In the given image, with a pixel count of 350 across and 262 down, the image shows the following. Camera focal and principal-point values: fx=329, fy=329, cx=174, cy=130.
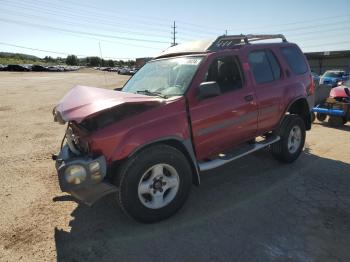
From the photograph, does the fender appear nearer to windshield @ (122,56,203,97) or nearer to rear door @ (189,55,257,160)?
rear door @ (189,55,257,160)

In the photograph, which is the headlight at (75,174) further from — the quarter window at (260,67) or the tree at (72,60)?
the tree at (72,60)

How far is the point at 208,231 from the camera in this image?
3740mm

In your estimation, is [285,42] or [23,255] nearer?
[23,255]

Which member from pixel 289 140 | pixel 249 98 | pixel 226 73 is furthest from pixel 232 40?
pixel 289 140

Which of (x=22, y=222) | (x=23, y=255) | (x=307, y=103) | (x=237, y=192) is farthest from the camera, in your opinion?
(x=307, y=103)

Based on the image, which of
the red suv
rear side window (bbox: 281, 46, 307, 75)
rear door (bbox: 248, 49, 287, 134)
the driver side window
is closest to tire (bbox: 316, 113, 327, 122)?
rear side window (bbox: 281, 46, 307, 75)

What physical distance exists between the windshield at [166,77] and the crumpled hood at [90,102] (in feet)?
1.65

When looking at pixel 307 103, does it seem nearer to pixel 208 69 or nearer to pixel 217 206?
pixel 208 69

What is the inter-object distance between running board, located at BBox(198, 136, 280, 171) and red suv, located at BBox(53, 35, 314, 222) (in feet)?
0.05

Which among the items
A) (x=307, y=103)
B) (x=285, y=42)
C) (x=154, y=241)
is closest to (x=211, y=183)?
(x=154, y=241)

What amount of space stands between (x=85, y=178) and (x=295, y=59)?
4.47m

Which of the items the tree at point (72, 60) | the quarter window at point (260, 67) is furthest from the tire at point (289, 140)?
the tree at point (72, 60)

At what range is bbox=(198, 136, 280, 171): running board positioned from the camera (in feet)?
14.2

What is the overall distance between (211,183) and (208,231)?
139 centimetres
